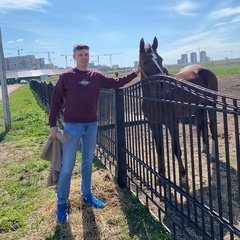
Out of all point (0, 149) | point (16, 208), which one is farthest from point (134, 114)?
point (0, 149)

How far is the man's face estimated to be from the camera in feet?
11.0

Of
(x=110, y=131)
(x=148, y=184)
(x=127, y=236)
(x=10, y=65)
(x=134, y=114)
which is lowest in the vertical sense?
(x=127, y=236)

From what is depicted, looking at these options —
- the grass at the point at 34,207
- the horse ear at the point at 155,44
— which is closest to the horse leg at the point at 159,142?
the grass at the point at 34,207

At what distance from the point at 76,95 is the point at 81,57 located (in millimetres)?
434

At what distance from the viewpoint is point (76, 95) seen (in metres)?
3.33

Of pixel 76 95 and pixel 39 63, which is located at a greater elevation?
pixel 39 63

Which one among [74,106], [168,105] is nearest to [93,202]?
[74,106]

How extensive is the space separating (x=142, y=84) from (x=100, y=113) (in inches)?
85.3

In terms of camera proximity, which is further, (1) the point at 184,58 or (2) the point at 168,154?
(1) the point at 184,58

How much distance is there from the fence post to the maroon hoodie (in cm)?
77

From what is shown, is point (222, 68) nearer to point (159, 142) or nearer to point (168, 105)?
point (159, 142)

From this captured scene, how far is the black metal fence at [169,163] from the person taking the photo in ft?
8.11

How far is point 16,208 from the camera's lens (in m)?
3.96

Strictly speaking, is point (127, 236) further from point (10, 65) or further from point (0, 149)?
Result: point (10, 65)
